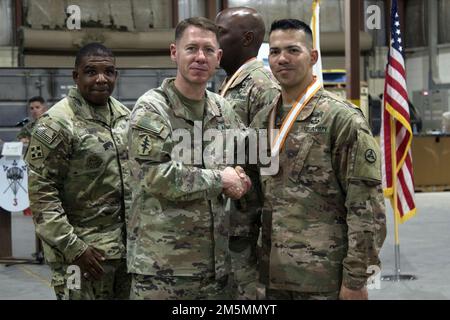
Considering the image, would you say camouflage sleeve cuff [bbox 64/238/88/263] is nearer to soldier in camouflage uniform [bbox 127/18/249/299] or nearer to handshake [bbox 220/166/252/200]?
soldier in camouflage uniform [bbox 127/18/249/299]

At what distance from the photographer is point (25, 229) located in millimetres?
8609

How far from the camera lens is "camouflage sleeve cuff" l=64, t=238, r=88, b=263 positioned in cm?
269

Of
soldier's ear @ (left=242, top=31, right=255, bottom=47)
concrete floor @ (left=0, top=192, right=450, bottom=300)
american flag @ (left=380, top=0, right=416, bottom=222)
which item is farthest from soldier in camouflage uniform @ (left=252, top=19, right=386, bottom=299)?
american flag @ (left=380, top=0, right=416, bottom=222)

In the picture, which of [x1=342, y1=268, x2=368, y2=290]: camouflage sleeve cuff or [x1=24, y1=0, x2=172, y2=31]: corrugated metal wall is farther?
[x1=24, y1=0, x2=172, y2=31]: corrugated metal wall

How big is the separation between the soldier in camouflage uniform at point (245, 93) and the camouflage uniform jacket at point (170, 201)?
22cm

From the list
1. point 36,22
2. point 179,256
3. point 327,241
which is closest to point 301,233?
point 327,241

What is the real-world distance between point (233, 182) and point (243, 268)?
18.2 inches

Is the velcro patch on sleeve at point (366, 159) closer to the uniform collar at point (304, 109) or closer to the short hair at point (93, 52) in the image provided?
the uniform collar at point (304, 109)

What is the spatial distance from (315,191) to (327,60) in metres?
15.8

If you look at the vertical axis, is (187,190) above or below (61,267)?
above

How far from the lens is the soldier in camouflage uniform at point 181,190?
7.18ft

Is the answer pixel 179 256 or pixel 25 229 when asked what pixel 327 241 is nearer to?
pixel 179 256

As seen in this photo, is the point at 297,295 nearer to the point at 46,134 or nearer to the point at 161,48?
the point at 46,134

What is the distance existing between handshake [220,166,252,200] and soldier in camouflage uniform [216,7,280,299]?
0.31 m
